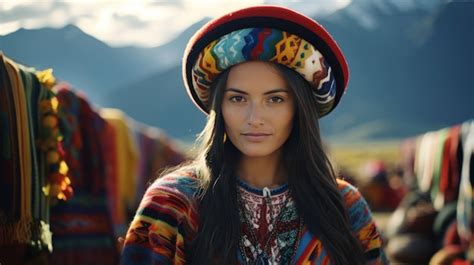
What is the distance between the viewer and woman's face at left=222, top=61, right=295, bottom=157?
8.47 feet

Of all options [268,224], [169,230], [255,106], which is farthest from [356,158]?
[169,230]

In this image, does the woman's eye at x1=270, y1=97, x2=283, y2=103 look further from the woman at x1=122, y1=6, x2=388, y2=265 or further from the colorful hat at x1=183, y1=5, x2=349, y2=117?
the colorful hat at x1=183, y1=5, x2=349, y2=117

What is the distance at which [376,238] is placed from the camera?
2793 mm

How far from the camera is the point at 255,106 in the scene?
258 cm

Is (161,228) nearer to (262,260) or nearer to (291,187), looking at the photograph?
(262,260)

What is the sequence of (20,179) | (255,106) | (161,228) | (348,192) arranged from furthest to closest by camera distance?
(20,179)
(348,192)
(255,106)
(161,228)

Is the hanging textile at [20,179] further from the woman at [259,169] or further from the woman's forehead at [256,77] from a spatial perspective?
the woman's forehead at [256,77]

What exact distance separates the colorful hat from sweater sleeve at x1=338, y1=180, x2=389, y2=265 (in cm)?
50

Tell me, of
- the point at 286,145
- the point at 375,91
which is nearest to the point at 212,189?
the point at 286,145

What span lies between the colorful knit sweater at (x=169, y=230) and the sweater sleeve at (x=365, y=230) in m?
0.22

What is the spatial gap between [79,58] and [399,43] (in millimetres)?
131942

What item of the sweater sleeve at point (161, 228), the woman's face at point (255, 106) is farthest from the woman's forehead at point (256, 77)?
the sweater sleeve at point (161, 228)

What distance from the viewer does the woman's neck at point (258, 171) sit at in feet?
9.09

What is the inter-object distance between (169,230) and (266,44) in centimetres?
76
